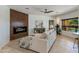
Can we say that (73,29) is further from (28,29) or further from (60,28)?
(28,29)

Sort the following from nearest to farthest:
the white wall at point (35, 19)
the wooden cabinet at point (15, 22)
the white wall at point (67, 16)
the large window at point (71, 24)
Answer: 1. the wooden cabinet at point (15, 22)
2. the white wall at point (67, 16)
3. the large window at point (71, 24)
4. the white wall at point (35, 19)

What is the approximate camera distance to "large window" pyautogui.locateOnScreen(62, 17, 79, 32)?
6.89m

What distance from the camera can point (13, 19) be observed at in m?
5.41

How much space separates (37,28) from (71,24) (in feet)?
10.3

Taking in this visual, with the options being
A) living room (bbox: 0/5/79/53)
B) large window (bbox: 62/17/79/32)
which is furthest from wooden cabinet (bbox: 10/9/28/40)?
large window (bbox: 62/17/79/32)

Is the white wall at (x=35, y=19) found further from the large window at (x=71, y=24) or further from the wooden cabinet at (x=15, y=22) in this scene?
the large window at (x=71, y=24)

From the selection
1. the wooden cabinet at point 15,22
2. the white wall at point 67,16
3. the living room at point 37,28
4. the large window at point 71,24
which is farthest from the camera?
the large window at point 71,24

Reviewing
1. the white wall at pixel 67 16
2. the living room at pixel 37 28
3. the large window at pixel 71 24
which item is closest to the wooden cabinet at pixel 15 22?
the living room at pixel 37 28

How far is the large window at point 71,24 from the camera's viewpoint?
689 centimetres

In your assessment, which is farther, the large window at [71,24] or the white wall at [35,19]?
the white wall at [35,19]

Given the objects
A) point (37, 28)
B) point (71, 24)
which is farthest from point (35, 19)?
point (71, 24)

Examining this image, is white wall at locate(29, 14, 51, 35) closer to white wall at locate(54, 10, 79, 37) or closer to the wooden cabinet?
→ white wall at locate(54, 10, 79, 37)
